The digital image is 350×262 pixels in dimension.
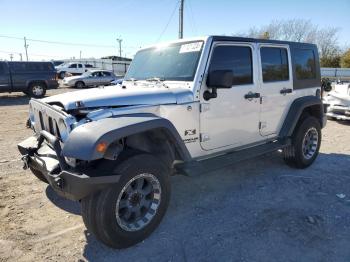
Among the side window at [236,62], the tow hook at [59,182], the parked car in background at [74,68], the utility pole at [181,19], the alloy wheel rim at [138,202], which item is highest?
the utility pole at [181,19]

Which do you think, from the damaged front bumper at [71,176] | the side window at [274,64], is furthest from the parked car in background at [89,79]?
the damaged front bumper at [71,176]

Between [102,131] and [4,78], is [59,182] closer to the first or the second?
→ [102,131]

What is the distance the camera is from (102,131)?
9.28ft

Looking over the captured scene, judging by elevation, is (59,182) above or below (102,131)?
below

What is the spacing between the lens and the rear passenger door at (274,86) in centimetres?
485

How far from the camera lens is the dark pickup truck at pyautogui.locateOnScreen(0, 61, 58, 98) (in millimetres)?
15984

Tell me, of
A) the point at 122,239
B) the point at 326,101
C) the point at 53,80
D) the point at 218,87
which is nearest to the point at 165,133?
the point at 218,87

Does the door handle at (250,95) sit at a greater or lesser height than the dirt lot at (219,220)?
greater

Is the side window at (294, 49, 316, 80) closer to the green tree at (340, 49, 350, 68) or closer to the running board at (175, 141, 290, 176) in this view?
the running board at (175, 141, 290, 176)

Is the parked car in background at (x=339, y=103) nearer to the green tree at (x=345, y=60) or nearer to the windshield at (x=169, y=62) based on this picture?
the windshield at (x=169, y=62)

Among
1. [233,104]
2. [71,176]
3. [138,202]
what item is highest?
[233,104]

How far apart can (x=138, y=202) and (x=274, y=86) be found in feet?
9.36

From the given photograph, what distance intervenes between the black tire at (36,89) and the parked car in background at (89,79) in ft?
20.9

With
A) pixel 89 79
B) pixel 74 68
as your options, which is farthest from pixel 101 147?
pixel 74 68
